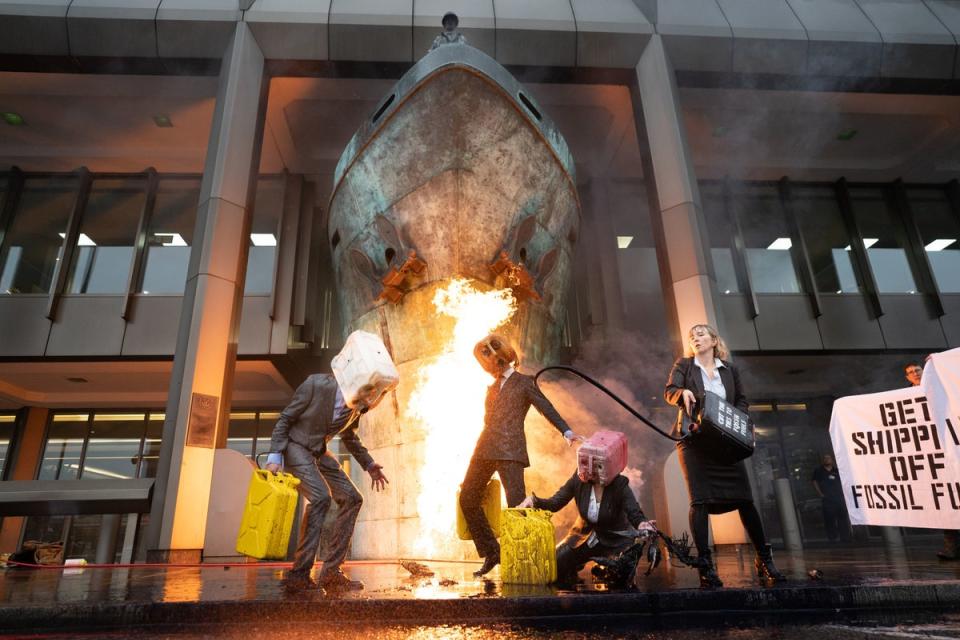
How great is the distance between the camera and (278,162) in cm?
1317

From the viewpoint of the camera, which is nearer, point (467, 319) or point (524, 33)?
point (467, 319)

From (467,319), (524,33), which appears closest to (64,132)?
(524,33)

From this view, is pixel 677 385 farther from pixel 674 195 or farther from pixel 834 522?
pixel 834 522

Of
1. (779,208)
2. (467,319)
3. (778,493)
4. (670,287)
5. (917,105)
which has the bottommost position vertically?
(778,493)

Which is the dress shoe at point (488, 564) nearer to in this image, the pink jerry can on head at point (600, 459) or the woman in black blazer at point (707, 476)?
the pink jerry can on head at point (600, 459)

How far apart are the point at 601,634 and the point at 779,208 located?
15294mm

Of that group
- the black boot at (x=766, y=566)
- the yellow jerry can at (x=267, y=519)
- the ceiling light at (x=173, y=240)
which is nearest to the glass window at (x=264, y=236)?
the ceiling light at (x=173, y=240)

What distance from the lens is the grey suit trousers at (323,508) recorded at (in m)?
3.50

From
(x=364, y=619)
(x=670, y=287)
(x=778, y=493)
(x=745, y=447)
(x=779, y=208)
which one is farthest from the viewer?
(x=779, y=208)

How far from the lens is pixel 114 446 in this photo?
14.8 meters

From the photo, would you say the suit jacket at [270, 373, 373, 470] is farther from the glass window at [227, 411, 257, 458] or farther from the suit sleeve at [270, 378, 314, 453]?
the glass window at [227, 411, 257, 458]

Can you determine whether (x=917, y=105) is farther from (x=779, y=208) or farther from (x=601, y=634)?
(x=601, y=634)

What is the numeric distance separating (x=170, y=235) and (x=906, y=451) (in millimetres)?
14790

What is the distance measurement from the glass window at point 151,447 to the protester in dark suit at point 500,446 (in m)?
13.0
